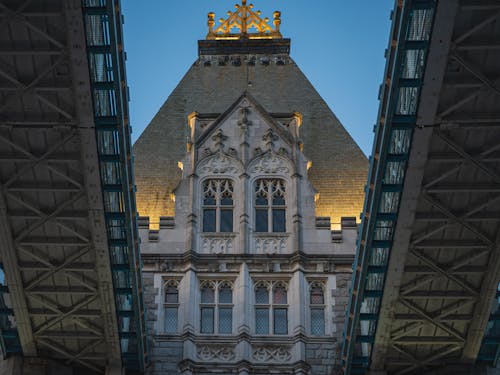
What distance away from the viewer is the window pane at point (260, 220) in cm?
3519

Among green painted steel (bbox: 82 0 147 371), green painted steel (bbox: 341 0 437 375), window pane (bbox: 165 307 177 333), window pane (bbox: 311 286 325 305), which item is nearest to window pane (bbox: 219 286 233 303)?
window pane (bbox: 165 307 177 333)

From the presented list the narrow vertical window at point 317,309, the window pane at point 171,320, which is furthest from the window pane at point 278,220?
the window pane at point 171,320

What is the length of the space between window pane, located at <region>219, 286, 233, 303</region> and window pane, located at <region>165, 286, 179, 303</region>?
4.20 ft

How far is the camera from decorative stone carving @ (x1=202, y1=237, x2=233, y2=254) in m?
34.3

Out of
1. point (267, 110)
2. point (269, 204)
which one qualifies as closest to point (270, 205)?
point (269, 204)

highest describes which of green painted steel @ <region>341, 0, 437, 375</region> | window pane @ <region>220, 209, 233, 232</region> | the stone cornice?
window pane @ <region>220, 209, 233, 232</region>

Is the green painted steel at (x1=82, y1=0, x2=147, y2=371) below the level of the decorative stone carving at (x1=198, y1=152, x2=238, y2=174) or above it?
below

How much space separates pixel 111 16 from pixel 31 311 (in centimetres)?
979

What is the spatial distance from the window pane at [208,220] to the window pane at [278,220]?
1889 millimetres

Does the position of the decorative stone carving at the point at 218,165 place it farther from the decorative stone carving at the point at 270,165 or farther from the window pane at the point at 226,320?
the window pane at the point at 226,320

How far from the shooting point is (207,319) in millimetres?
33094

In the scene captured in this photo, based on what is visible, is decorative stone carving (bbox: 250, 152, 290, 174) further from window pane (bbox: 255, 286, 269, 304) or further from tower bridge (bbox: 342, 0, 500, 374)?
tower bridge (bbox: 342, 0, 500, 374)

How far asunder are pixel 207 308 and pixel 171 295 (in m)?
1.18

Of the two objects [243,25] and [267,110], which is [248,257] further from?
[243,25]
